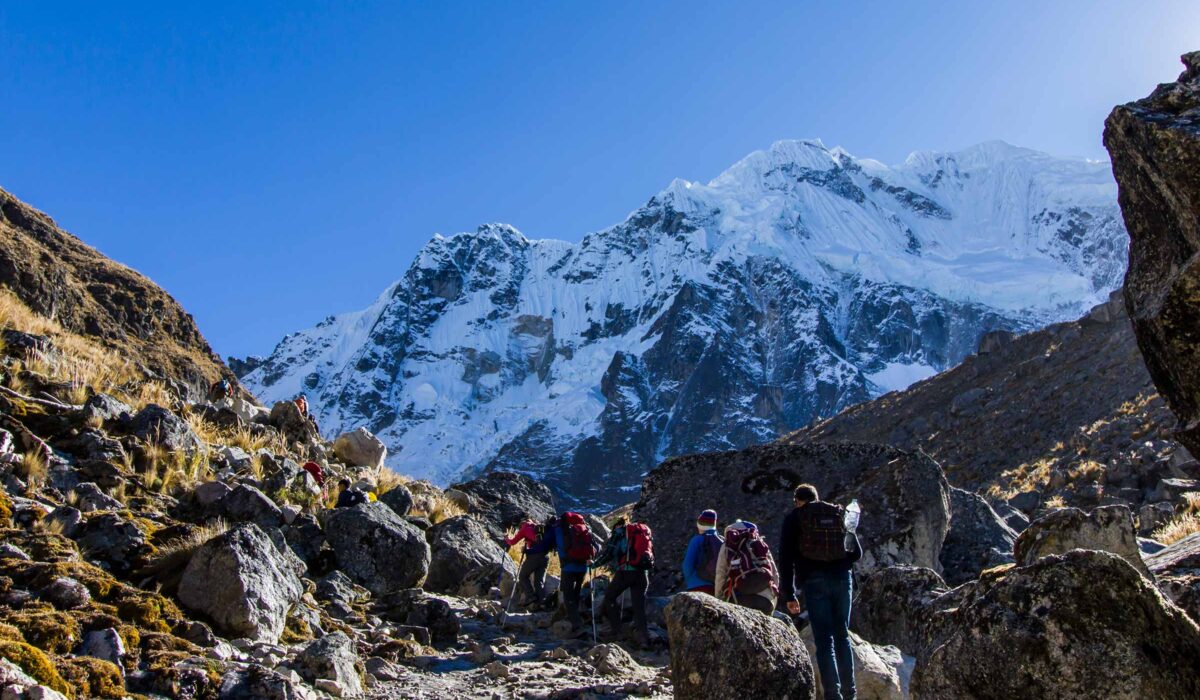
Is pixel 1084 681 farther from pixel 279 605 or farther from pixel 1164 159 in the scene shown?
pixel 279 605

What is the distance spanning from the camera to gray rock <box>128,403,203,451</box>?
10.3m

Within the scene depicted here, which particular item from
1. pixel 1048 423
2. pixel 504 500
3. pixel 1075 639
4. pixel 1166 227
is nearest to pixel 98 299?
pixel 504 500

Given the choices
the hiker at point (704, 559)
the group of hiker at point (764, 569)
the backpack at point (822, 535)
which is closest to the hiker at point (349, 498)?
the group of hiker at point (764, 569)

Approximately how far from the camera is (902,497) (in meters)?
12.5

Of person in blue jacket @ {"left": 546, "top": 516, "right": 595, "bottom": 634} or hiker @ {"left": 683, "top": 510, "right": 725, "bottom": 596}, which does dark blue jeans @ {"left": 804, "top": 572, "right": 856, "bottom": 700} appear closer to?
hiker @ {"left": 683, "top": 510, "right": 725, "bottom": 596}

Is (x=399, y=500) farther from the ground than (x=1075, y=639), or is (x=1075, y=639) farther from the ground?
(x=399, y=500)

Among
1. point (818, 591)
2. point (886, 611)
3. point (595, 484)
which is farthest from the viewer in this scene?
point (595, 484)

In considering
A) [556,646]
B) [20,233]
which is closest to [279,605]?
[556,646]

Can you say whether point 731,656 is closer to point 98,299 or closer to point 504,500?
point 504,500

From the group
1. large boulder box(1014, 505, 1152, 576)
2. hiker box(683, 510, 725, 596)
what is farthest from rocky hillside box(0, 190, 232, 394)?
large boulder box(1014, 505, 1152, 576)

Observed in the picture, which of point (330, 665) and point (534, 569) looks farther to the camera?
point (534, 569)

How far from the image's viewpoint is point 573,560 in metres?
11.4

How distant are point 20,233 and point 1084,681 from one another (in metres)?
23.1

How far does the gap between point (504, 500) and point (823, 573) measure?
40.1 ft
